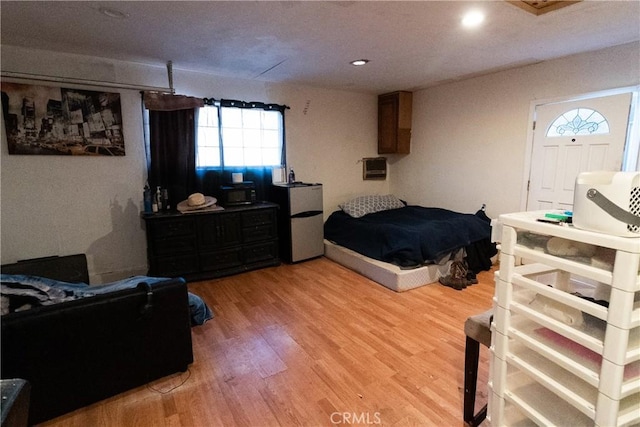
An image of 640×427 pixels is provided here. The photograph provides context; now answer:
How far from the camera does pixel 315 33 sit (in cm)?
247

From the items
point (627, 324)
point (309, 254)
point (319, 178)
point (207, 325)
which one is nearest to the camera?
point (627, 324)

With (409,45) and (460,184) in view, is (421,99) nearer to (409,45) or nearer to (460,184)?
(460,184)

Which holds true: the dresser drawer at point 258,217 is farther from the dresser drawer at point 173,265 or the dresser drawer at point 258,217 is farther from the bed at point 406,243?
the bed at point 406,243

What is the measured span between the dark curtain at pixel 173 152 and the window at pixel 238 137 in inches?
5.1

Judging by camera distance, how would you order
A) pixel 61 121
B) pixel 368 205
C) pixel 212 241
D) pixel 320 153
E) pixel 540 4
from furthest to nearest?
pixel 320 153
pixel 368 205
pixel 212 241
pixel 61 121
pixel 540 4

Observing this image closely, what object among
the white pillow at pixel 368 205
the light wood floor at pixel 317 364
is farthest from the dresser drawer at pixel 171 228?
the white pillow at pixel 368 205

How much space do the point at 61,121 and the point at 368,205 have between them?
362 cm

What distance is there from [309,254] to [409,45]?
2.67 m

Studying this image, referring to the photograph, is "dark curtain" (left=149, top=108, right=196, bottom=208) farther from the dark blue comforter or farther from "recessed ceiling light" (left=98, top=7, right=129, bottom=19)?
the dark blue comforter

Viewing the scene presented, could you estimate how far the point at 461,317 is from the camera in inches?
106

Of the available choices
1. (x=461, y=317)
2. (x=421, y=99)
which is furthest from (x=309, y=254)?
(x=421, y=99)

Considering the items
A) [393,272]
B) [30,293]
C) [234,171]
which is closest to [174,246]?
[234,171]

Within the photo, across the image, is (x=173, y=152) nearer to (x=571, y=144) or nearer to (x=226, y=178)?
(x=226, y=178)

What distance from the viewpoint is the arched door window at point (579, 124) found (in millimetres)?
3012
